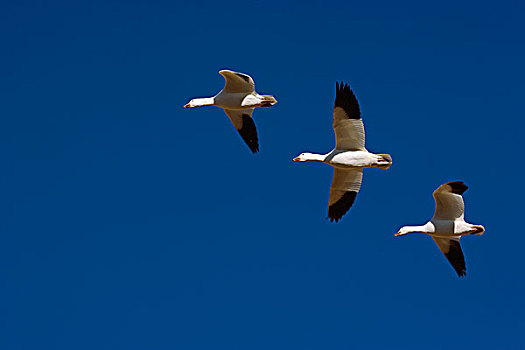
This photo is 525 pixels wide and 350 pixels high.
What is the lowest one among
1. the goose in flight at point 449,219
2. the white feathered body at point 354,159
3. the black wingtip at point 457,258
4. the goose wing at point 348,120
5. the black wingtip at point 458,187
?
the black wingtip at point 457,258

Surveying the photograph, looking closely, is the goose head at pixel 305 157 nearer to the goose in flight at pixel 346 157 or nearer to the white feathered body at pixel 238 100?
the goose in flight at pixel 346 157

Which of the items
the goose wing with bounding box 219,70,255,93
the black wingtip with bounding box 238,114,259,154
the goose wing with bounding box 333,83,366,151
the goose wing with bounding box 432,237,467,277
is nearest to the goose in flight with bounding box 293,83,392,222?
the goose wing with bounding box 333,83,366,151

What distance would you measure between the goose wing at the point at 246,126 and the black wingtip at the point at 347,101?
3144mm

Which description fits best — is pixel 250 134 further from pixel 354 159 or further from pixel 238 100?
pixel 354 159

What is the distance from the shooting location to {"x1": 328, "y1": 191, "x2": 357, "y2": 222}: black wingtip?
25688 mm

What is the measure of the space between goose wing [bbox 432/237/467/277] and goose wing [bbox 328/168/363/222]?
3.26 metres

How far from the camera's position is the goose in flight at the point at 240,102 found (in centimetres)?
2500

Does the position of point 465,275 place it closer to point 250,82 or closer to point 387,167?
point 387,167

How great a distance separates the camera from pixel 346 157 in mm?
24797

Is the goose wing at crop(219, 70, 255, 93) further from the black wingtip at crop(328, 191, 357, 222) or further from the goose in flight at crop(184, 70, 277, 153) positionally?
the black wingtip at crop(328, 191, 357, 222)

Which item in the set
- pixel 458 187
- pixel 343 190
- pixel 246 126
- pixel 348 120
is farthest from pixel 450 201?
pixel 246 126

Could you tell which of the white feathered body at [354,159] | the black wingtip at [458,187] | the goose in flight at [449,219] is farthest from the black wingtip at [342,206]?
the black wingtip at [458,187]

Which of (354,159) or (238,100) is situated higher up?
(238,100)

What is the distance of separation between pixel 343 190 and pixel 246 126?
10.9 ft
